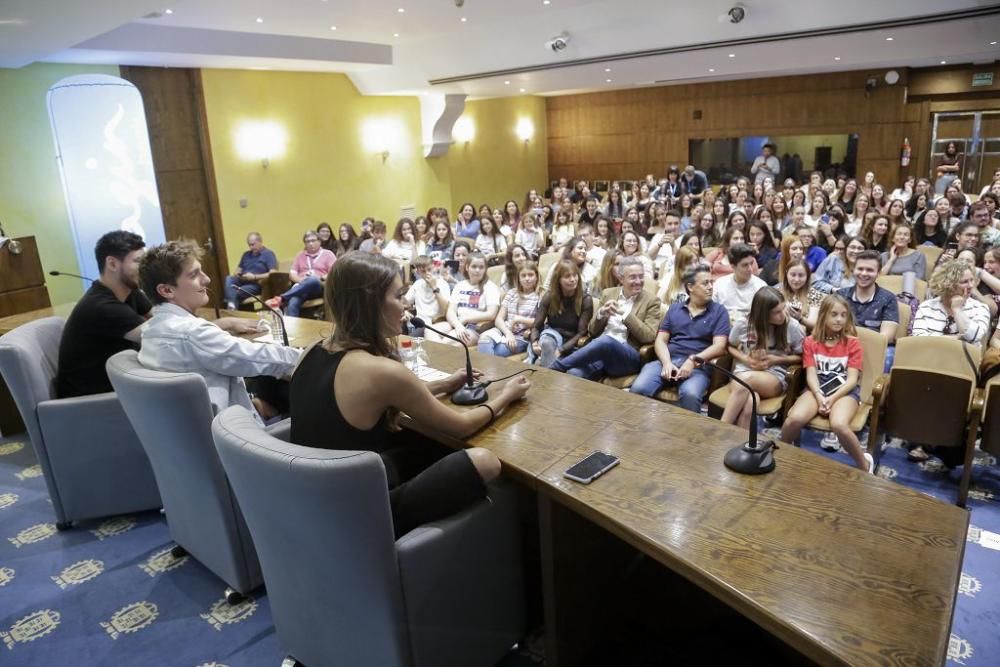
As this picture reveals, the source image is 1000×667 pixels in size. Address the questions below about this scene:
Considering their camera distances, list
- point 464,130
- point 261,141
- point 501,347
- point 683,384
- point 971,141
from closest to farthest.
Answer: point 683,384
point 501,347
point 261,141
point 971,141
point 464,130

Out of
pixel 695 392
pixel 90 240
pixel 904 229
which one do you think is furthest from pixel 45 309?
pixel 904 229

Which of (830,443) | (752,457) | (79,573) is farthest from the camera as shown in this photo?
(830,443)

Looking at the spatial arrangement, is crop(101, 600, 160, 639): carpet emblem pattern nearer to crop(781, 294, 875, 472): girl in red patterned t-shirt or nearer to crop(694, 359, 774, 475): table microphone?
crop(694, 359, 774, 475): table microphone

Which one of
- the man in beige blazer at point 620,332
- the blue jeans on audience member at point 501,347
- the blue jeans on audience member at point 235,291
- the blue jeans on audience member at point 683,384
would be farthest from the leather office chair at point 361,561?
the blue jeans on audience member at point 235,291

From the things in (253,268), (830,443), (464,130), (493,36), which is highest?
(493,36)

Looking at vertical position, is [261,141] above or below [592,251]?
above

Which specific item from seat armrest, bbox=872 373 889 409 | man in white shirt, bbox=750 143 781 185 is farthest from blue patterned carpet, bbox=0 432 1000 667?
man in white shirt, bbox=750 143 781 185

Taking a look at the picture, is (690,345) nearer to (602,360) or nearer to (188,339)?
(602,360)

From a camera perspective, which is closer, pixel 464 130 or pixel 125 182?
pixel 125 182

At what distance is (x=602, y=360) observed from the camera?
3.85 metres

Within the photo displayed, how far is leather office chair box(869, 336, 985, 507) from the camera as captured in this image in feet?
10.1

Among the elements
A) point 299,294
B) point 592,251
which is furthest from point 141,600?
point 592,251

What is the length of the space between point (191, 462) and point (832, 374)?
297 centimetres

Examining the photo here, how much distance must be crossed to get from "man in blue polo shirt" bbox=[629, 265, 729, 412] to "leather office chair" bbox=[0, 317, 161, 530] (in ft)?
8.35
